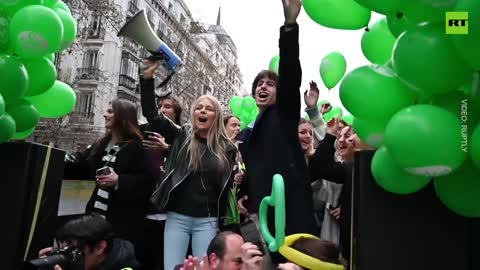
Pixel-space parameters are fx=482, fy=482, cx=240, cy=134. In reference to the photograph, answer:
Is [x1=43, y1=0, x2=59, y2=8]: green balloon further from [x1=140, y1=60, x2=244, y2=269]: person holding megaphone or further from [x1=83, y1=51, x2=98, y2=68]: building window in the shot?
[x1=83, y1=51, x2=98, y2=68]: building window

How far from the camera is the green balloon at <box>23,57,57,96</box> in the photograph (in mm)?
2500

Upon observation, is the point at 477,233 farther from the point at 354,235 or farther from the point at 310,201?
the point at 310,201

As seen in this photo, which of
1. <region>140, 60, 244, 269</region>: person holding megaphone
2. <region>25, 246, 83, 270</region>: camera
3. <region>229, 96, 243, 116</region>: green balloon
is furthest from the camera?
<region>229, 96, 243, 116</region>: green balloon

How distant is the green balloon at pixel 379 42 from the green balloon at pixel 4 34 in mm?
1706

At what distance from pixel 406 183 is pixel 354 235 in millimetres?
244

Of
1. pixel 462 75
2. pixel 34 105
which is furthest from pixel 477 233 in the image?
pixel 34 105

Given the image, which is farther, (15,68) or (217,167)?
(217,167)

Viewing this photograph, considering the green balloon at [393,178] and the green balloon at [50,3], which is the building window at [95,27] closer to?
the green balloon at [50,3]

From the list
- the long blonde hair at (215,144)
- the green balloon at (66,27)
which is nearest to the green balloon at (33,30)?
the green balloon at (66,27)

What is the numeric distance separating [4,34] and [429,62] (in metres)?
1.99

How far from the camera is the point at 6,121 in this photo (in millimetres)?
2244

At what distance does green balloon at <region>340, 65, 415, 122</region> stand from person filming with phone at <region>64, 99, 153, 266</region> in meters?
2.01

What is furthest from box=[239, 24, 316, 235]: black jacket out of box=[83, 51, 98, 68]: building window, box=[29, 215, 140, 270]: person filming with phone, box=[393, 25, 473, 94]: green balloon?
box=[83, 51, 98, 68]: building window

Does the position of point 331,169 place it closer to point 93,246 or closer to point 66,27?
point 93,246
